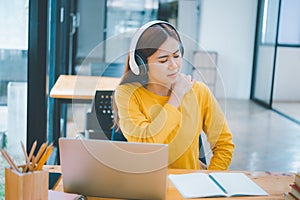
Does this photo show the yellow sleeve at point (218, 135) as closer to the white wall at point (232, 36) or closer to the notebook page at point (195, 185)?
the notebook page at point (195, 185)

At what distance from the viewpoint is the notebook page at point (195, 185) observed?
132 centimetres

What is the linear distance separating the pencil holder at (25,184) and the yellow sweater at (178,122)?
0.56 m

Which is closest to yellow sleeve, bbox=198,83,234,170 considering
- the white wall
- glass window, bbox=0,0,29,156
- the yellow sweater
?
the yellow sweater

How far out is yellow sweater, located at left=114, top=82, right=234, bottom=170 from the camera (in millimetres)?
1563

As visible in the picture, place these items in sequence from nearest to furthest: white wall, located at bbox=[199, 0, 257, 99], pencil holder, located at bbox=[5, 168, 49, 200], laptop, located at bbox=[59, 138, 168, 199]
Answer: pencil holder, located at bbox=[5, 168, 49, 200] < laptop, located at bbox=[59, 138, 168, 199] < white wall, located at bbox=[199, 0, 257, 99]

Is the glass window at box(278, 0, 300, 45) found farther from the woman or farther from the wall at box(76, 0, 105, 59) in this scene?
the woman

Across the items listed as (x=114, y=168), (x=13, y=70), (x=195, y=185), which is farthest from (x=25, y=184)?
(x=13, y=70)

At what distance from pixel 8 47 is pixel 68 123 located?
3.34 metres

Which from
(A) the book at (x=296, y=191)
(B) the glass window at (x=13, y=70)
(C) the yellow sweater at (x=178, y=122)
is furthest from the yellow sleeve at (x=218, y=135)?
(B) the glass window at (x=13, y=70)

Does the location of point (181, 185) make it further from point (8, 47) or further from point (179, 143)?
point (8, 47)

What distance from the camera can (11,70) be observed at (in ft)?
6.31

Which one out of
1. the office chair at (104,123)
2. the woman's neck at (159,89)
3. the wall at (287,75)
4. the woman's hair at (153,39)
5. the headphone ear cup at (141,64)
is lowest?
the wall at (287,75)

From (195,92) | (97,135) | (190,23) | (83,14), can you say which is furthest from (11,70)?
(190,23)

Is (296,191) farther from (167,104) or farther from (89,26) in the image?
(89,26)
